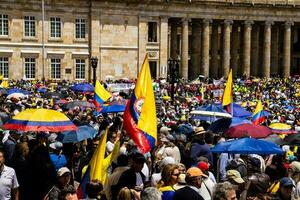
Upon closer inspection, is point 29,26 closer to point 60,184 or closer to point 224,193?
point 60,184

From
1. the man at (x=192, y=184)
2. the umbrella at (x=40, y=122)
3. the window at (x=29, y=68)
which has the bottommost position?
the man at (x=192, y=184)

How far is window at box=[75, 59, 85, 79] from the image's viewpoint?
197 feet

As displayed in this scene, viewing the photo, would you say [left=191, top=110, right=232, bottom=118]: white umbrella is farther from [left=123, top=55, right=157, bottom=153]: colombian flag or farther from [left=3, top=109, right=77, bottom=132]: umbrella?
[left=123, top=55, right=157, bottom=153]: colombian flag

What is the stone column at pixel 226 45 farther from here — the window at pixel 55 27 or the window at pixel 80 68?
the window at pixel 55 27

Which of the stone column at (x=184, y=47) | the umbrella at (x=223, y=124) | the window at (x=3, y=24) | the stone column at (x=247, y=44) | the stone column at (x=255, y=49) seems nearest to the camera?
the umbrella at (x=223, y=124)

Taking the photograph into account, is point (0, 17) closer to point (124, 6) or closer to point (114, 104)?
point (124, 6)

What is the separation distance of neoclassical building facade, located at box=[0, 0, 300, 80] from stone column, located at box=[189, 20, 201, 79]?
11 cm

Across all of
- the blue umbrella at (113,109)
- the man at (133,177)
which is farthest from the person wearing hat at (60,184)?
the blue umbrella at (113,109)

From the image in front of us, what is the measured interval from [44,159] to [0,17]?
46.4 meters

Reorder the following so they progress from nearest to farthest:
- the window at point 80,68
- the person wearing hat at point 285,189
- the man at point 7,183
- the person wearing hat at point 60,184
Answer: the person wearing hat at point 285,189, the man at point 7,183, the person wearing hat at point 60,184, the window at point 80,68

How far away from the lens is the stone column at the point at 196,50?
225 feet

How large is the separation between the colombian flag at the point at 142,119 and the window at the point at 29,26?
4649cm

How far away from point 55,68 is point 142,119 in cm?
4752

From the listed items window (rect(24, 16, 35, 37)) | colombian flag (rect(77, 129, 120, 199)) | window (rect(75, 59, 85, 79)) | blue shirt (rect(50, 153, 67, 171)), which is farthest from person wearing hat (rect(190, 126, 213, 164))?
window (rect(75, 59, 85, 79))
